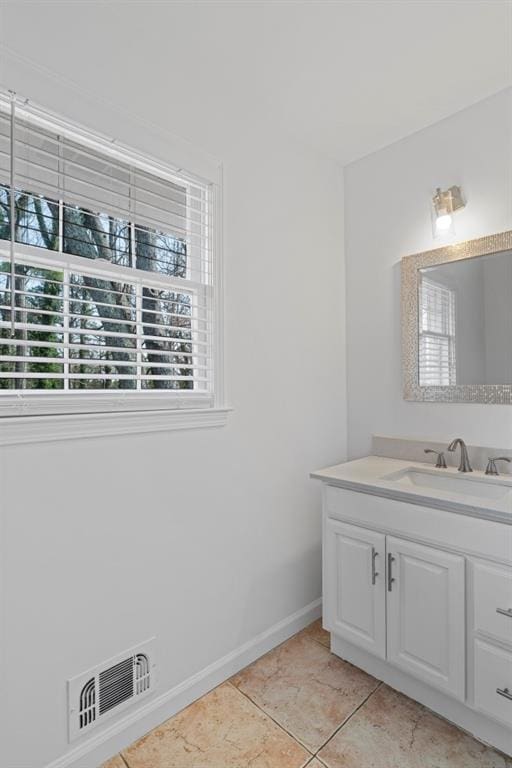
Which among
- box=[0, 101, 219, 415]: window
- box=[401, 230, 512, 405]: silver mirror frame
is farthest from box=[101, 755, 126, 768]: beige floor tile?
box=[401, 230, 512, 405]: silver mirror frame

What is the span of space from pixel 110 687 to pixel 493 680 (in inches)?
50.9

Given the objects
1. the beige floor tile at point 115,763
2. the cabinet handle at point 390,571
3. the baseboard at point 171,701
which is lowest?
the beige floor tile at point 115,763

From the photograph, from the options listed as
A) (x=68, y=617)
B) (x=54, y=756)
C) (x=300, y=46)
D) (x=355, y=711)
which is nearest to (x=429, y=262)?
(x=300, y=46)

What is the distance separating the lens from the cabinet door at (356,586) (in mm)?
1715

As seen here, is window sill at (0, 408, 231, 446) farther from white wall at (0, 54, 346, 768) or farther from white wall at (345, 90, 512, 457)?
white wall at (345, 90, 512, 457)

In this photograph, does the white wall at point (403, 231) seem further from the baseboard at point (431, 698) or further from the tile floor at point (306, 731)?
the tile floor at point (306, 731)

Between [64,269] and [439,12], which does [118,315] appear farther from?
[439,12]

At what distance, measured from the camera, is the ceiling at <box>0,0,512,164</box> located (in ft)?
4.66

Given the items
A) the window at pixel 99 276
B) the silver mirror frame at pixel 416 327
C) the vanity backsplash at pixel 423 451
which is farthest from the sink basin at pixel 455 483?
the window at pixel 99 276

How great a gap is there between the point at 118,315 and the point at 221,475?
788 mm

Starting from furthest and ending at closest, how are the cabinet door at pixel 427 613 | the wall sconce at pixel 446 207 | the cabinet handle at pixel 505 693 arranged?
the wall sconce at pixel 446 207, the cabinet door at pixel 427 613, the cabinet handle at pixel 505 693

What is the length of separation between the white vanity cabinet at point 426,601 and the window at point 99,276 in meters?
0.87

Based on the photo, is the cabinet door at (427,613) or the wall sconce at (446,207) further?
the wall sconce at (446,207)

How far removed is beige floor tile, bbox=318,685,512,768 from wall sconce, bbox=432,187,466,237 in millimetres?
2079
